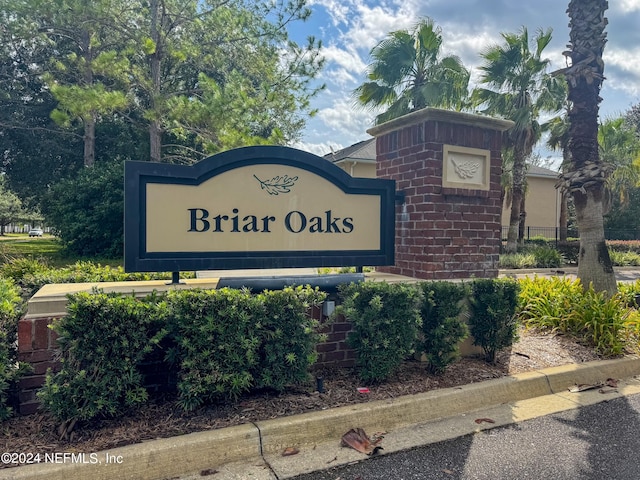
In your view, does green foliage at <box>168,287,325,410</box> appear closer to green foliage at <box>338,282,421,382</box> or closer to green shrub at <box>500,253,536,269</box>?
green foliage at <box>338,282,421,382</box>

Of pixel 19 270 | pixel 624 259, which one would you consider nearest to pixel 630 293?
pixel 19 270

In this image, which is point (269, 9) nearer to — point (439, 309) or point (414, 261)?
point (414, 261)

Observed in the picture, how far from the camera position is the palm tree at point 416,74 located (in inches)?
571

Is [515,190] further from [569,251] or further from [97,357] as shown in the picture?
[97,357]

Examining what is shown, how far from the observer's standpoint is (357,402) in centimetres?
315

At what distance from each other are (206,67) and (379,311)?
1307 centimetres

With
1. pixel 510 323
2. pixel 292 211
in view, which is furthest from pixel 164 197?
pixel 510 323

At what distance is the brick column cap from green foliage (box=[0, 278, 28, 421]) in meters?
3.63

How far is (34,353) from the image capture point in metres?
2.84

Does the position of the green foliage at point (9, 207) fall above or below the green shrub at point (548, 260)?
above

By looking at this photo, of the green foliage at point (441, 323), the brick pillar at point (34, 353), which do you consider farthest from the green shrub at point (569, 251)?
the brick pillar at point (34, 353)

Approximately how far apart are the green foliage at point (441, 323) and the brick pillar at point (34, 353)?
109 inches

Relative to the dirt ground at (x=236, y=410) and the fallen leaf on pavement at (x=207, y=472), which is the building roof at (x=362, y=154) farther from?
the fallen leaf on pavement at (x=207, y=472)

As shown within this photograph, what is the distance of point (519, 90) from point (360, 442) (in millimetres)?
17082
